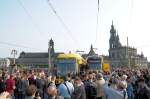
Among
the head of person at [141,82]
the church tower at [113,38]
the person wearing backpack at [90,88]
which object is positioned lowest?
the person wearing backpack at [90,88]

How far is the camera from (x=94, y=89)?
1659cm

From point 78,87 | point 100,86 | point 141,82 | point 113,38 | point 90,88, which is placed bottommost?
point 90,88

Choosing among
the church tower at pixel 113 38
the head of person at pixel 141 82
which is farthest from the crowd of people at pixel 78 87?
the church tower at pixel 113 38

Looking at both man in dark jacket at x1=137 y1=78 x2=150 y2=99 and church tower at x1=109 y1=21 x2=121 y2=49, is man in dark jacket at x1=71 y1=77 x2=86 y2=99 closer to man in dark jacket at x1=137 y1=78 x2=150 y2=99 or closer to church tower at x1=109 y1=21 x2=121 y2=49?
man in dark jacket at x1=137 y1=78 x2=150 y2=99

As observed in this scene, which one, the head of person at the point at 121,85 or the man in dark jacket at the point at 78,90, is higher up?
the head of person at the point at 121,85

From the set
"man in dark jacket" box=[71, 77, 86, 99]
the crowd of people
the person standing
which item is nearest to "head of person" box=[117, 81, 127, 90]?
the crowd of people

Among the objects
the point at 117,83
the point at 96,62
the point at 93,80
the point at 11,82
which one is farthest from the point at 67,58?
the point at 117,83

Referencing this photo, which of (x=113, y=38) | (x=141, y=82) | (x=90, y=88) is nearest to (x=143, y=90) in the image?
(x=141, y=82)

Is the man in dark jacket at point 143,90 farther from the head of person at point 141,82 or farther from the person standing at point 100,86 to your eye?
the person standing at point 100,86

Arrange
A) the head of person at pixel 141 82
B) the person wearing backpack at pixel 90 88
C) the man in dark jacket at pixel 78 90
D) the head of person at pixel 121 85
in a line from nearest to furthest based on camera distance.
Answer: the head of person at pixel 121 85
the head of person at pixel 141 82
the man in dark jacket at pixel 78 90
the person wearing backpack at pixel 90 88

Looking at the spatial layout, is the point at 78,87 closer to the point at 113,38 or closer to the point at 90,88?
the point at 90,88

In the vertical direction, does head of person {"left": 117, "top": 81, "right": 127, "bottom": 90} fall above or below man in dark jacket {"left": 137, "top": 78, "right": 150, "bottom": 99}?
above

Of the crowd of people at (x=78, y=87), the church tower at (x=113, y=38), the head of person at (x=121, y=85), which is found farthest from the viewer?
the church tower at (x=113, y=38)

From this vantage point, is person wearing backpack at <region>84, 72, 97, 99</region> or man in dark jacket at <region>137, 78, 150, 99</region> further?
person wearing backpack at <region>84, 72, 97, 99</region>
